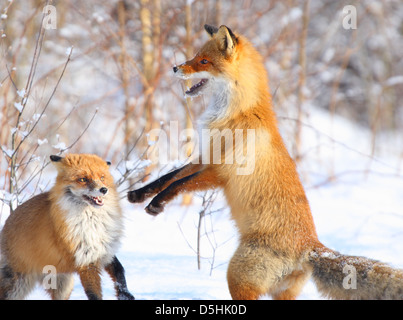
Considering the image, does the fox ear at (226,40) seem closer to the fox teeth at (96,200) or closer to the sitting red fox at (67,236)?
the sitting red fox at (67,236)

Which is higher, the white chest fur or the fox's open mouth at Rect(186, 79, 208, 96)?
the fox's open mouth at Rect(186, 79, 208, 96)

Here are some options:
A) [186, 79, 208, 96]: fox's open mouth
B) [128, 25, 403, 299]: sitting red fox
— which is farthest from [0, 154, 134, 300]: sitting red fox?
[186, 79, 208, 96]: fox's open mouth

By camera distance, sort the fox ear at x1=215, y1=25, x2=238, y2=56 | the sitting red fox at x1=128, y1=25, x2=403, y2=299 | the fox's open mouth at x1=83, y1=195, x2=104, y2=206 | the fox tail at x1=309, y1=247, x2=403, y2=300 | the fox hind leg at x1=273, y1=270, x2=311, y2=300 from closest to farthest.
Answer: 1. the fox tail at x1=309, y1=247, x2=403, y2=300
2. the sitting red fox at x1=128, y1=25, x2=403, y2=299
3. the fox hind leg at x1=273, y1=270, x2=311, y2=300
4. the fox's open mouth at x1=83, y1=195, x2=104, y2=206
5. the fox ear at x1=215, y1=25, x2=238, y2=56

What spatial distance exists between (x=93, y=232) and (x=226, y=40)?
2.24 meters

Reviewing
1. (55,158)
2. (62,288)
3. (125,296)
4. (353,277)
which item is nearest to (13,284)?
(62,288)

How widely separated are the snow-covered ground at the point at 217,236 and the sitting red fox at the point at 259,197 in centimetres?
39

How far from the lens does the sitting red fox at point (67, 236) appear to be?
407cm

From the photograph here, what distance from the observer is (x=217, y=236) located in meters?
6.79

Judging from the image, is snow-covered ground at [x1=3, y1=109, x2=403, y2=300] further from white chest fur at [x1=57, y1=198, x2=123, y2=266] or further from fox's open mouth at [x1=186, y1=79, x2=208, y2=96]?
fox's open mouth at [x1=186, y1=79, x2=208, y2=96]

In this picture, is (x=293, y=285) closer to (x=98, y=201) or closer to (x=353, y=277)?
(x=353, y=277)

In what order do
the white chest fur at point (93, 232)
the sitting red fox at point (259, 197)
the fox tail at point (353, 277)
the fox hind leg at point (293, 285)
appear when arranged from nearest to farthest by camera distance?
the fox tail at point (353, 277) < the sitting red fox at point (259, 197) < the fox hind leg at point (293, 285) < the white chest fur at point (93, 232)

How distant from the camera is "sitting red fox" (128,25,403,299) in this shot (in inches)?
138

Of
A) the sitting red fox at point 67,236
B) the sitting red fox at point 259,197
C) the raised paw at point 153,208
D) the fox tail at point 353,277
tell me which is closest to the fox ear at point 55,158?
the sitting red fox at point 67,236
